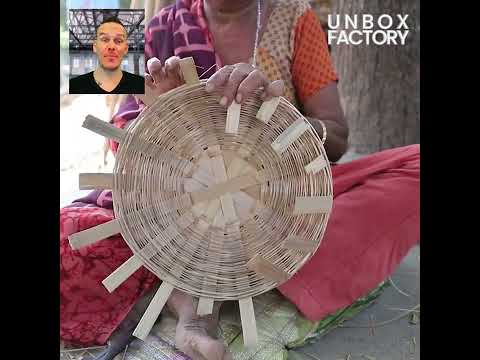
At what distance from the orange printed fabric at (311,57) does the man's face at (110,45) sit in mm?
374

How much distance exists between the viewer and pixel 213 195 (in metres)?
1.54

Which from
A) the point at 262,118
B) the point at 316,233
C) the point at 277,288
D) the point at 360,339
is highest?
the point at 262,118

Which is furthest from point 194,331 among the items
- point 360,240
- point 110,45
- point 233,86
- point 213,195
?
point 110,45

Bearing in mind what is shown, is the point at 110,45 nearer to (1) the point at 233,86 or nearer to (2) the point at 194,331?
(1) the point at 233,86

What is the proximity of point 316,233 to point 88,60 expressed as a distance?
590mm

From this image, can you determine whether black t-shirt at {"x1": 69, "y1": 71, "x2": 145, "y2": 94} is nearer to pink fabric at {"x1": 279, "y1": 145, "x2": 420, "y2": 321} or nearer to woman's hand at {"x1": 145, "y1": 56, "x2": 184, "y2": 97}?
woman's hand at {"x1": 145, "y1": 56, "x2": 184, "y2": 97}

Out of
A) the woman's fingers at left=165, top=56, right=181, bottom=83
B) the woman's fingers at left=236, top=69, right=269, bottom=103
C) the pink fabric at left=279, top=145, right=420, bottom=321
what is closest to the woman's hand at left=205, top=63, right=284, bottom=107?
the woman's fingers at left=236, top=69, right=269, bottom=103

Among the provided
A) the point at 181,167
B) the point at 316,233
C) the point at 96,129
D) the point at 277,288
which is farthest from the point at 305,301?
the point at 96,129

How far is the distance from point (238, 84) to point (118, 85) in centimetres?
28

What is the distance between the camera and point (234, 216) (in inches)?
61.1

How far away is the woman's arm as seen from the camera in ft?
5.37

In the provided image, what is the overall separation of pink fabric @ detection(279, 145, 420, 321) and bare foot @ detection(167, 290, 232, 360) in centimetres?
17

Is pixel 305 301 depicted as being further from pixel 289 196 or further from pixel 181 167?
pixel 181 167

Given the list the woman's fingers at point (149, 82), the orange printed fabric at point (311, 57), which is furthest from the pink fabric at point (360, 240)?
the woman's fingers at point (149, 82)
